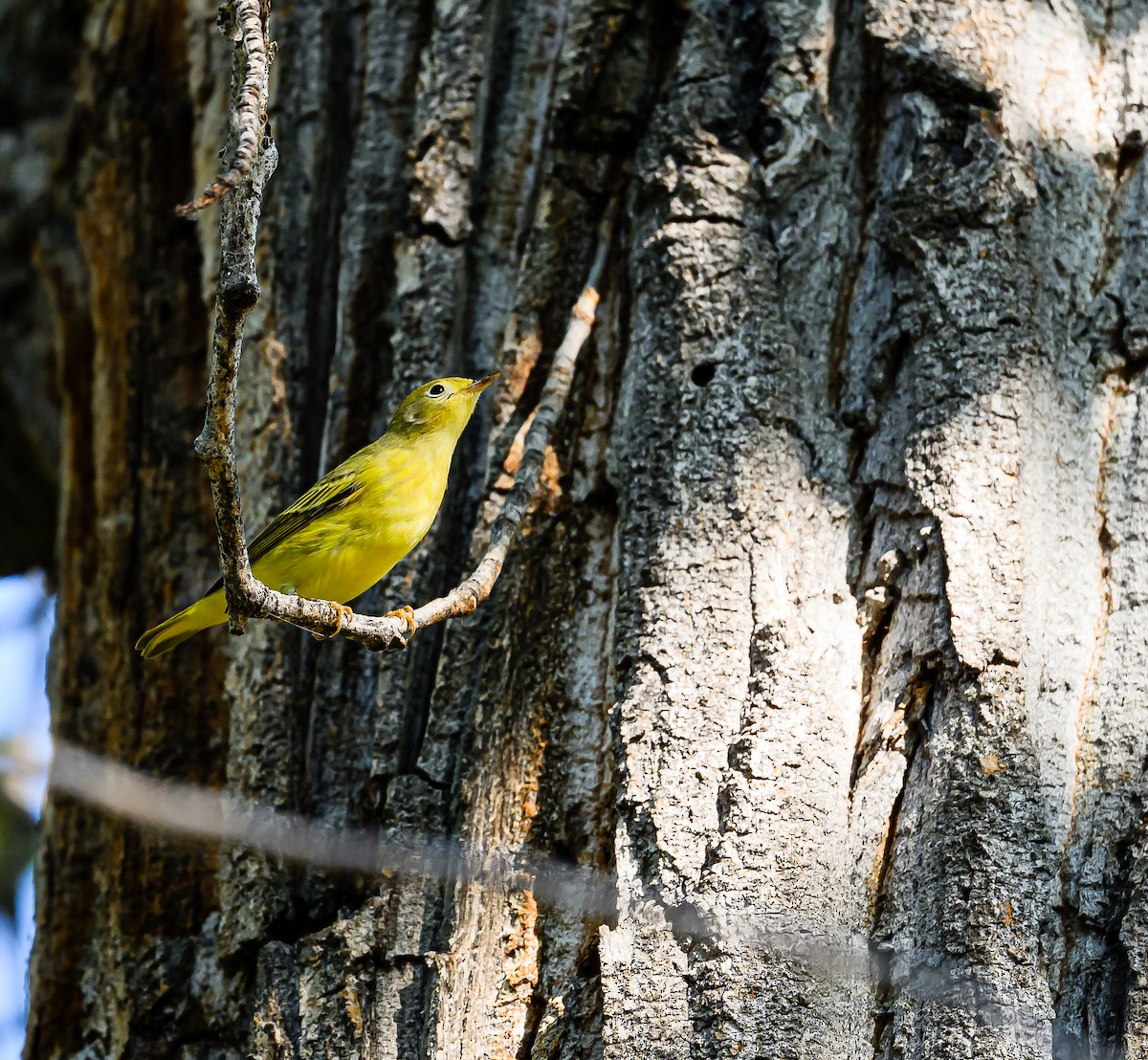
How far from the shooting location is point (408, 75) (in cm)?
341

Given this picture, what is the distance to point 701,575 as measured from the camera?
2600 mm

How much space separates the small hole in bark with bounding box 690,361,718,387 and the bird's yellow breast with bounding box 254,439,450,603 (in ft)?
2.50

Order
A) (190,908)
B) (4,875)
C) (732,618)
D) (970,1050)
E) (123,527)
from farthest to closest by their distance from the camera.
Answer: (4,875) → (123,527) → (190,908) → (732,618) → (970,1050)

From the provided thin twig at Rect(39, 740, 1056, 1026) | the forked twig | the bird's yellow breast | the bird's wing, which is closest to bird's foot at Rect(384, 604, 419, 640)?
the forked twig

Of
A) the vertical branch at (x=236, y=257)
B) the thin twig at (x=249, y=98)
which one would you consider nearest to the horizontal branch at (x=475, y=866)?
the vertical branch at (x=236, y=257)

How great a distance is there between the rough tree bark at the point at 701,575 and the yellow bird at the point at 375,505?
0.09 meters

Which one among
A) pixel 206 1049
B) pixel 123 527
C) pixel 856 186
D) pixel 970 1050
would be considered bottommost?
pixel 206 1049

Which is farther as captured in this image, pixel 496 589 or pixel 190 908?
pixel 190 908

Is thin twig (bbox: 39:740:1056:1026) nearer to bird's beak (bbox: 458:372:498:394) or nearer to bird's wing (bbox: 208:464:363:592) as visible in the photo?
bird's wing (bbox: 208:464:363:592)

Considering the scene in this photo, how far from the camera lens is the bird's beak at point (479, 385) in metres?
3.02

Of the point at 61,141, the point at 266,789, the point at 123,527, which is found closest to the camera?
the point at 266,789

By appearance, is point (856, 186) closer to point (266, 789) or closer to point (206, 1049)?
point (266, 789)

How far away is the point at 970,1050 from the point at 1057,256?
1627mm

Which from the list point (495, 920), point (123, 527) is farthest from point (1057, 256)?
point (123, 527)
